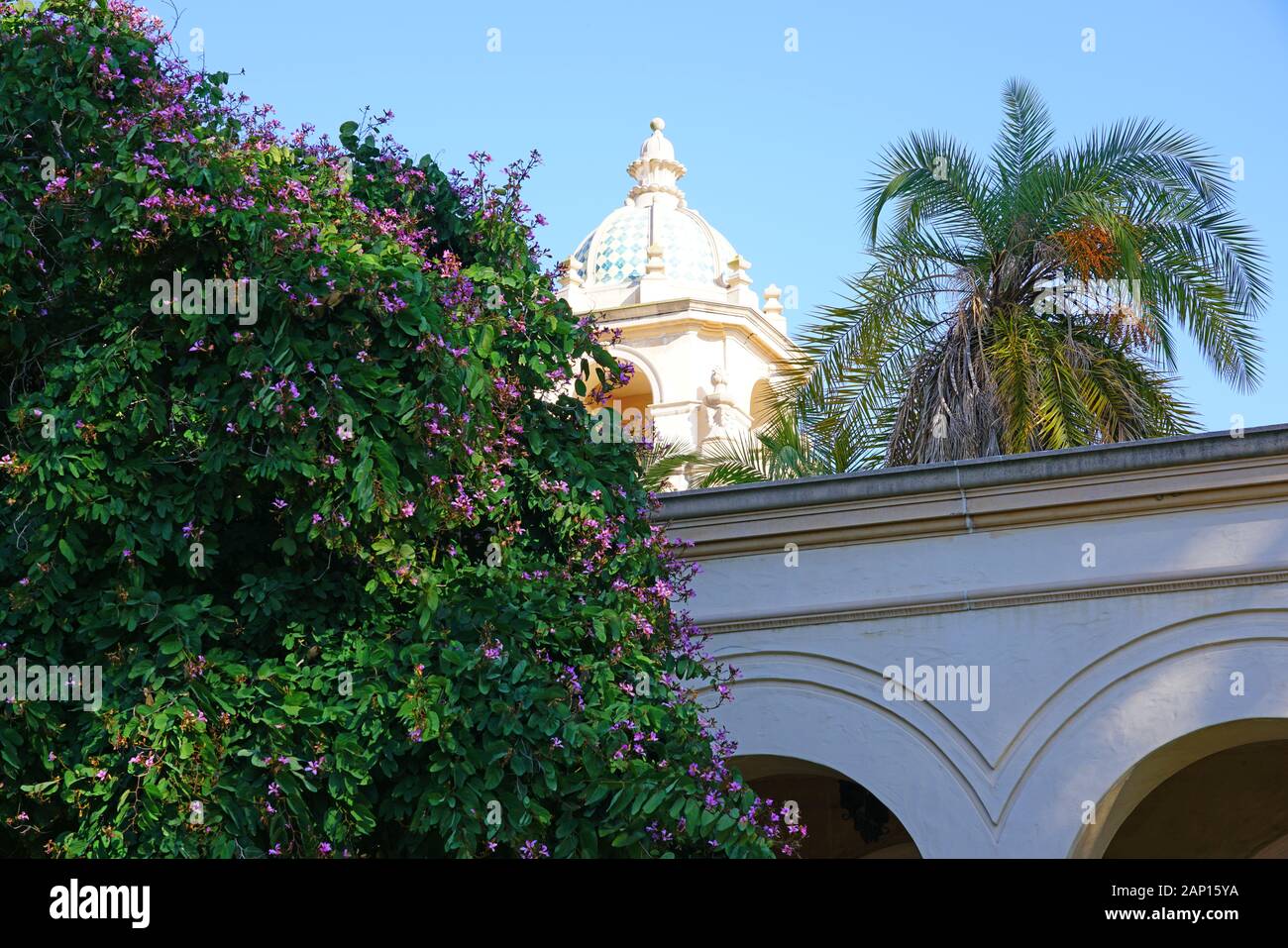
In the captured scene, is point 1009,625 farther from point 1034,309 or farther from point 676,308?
point 676,308

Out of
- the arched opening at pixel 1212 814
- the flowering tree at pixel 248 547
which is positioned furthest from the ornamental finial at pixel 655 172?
the flowering tree at pixel 248 547

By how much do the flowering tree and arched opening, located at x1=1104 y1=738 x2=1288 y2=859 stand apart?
5877mm

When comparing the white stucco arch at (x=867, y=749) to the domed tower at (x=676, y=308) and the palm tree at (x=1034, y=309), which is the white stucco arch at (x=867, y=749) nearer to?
the palm tree at (x=1034, y=309)

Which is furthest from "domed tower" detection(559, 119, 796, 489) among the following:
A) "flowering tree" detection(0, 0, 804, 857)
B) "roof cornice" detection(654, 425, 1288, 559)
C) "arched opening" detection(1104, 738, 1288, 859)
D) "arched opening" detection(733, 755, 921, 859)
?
"flowering tree" detection(0, 0, 804, 857)

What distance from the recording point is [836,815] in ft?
44.5

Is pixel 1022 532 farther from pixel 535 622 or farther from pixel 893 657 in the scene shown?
pixel 535 622

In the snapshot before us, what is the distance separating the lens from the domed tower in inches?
842

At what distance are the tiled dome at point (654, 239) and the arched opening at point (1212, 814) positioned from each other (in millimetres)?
11365

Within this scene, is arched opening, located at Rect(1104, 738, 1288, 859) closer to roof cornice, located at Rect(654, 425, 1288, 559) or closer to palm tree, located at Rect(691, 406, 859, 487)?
roof cornice, located at Rect(654, 425, 1288, 559)

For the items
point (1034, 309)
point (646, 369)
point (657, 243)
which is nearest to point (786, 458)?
point (1034, 309)

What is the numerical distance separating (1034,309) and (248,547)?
8287 mm

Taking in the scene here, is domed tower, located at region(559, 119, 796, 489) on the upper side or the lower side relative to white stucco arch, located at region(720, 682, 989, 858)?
upper
